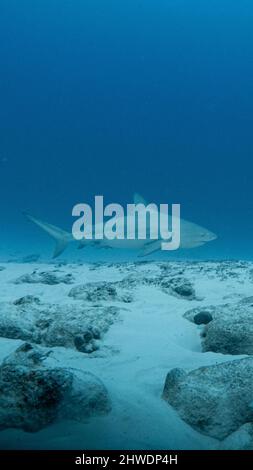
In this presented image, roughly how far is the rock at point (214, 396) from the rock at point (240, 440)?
144 millimetres

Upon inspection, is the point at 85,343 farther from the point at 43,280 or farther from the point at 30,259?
the point at 30,259

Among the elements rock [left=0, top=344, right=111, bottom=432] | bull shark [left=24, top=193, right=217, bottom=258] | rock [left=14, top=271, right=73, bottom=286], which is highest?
bull shark [left=24, top=193, right=217, bottom=258]

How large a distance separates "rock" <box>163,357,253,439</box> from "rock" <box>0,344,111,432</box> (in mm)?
586

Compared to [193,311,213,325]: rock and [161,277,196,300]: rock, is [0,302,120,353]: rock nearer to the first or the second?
[193,311,213,325]: rock

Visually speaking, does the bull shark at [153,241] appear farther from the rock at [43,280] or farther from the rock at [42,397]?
the rock at [42,397]

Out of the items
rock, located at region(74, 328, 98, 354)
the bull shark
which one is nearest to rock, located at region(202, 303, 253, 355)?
rock, located at region(74, 328, 98, 354)

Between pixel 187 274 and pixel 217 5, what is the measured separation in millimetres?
82573

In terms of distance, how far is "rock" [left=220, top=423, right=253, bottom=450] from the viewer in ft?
6.68

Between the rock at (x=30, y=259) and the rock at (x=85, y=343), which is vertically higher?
the rock at (x=30, y=259)

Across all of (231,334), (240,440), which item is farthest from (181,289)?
(240,440)

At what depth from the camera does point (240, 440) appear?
2.09 metres

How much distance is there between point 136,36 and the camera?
86.3 meters

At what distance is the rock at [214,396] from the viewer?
2.35 metres

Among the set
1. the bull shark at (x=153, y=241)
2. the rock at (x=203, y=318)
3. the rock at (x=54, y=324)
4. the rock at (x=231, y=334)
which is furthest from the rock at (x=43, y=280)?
the rock at (x=231, y=334)
